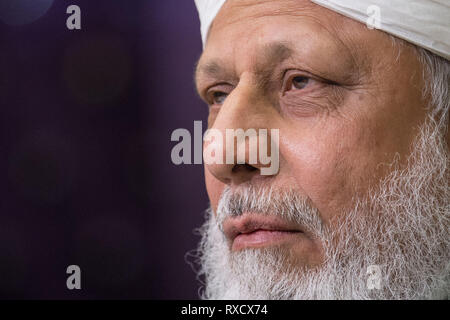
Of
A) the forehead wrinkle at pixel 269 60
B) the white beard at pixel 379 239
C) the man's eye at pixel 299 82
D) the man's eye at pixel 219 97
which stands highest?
the man's eye at pixel 219 97

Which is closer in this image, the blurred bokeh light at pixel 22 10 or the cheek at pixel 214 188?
the cheek at pixel 214 188

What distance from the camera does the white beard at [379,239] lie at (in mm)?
1314

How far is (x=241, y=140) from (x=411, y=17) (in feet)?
1.81

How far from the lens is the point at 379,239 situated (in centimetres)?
132

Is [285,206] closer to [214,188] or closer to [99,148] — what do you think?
[214,188]

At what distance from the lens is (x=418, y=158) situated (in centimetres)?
134

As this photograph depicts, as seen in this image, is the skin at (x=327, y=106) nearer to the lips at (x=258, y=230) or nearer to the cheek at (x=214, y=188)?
the lips at (x=258, y=230)

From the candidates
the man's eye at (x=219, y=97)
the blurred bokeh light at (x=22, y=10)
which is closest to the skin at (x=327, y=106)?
the man's eye at (x=219, y=97)

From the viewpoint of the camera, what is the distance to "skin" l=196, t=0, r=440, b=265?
1.30 meters

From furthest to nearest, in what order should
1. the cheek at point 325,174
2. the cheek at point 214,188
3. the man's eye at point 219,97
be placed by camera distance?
the man's eye at point 219,97 < the cheek at point 214,188 < the cheek at point 325,174

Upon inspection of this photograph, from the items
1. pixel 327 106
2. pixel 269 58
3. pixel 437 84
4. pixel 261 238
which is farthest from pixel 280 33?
pixel 261 238

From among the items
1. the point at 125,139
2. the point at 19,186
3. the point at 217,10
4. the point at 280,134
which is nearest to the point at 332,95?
the point at 280,134
